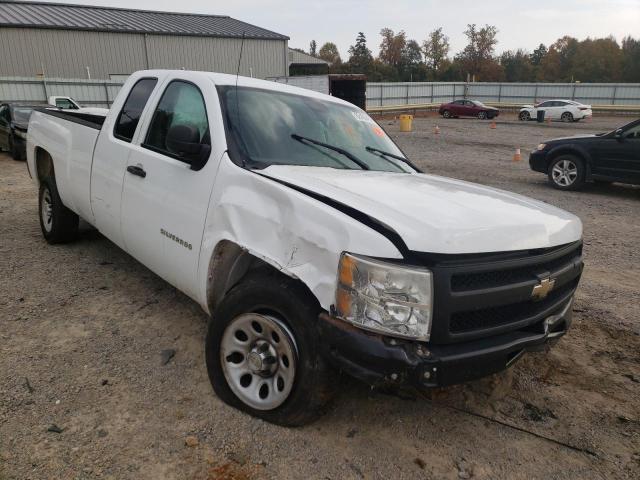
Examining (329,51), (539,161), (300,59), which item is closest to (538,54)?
(329,51)

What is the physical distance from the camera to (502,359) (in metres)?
2.36

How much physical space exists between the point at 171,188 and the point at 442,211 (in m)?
1.76

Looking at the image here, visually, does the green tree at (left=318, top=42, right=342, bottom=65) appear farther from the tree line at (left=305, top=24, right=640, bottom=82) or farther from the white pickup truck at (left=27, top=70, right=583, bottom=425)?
the white pickup truck at (left=27, top=70, right=583, bottom=425)

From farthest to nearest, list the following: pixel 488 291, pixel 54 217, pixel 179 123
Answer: pixel 54 217 < pixel 179 123 < pixel 488 291

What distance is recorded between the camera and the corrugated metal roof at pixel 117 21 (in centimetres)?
3169

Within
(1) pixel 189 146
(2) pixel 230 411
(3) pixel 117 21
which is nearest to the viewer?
(2) pixel 230 411

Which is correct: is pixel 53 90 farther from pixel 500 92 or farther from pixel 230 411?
pixel 500 92

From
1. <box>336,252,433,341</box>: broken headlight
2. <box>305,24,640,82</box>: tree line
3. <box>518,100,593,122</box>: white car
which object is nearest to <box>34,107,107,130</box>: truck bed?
<box>336,252,433,341</box>: broken headlight

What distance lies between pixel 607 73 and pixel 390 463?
80.7 meters

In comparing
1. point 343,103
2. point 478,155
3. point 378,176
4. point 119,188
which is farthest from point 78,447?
point 478,155

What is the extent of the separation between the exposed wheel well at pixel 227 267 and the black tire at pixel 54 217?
3.07m

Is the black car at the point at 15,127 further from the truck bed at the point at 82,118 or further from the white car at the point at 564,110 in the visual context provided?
the white car at the point at 564,110

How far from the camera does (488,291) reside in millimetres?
2268

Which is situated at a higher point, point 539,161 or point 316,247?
point 316,247
